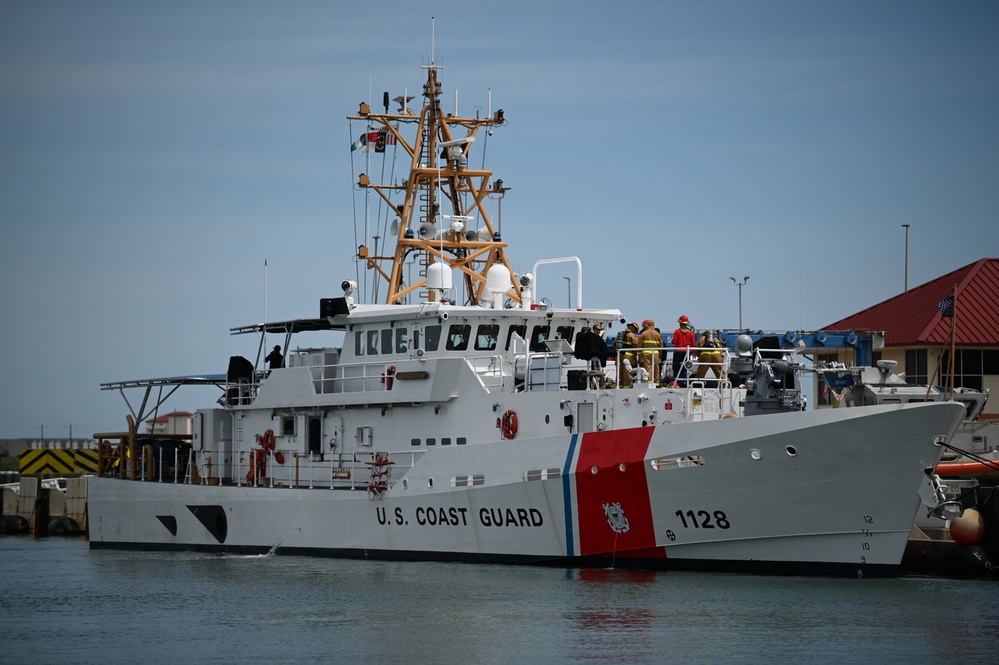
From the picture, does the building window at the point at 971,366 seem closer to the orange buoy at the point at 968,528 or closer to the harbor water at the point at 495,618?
the orange buoy at the point at 968,528

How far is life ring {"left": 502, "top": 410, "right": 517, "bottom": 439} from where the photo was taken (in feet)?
76.1

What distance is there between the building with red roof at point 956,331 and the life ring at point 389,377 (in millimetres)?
14344

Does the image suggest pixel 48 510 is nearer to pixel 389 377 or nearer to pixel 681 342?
pixel 389 377

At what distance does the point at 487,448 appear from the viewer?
22.6 m

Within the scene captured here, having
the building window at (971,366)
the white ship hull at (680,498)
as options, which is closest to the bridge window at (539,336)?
the white ship hull at (680,498)

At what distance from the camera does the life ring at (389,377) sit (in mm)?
25016

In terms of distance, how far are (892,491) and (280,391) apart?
12866 millimetres

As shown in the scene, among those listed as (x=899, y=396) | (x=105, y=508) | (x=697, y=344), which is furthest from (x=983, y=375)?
(x=105, y=508)

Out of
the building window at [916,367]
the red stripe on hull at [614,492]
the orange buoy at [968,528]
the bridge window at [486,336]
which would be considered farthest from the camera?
the building window at [916,367]

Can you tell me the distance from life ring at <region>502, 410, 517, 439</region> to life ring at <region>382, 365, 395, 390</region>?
2.73 m

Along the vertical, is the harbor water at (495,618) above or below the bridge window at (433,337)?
below

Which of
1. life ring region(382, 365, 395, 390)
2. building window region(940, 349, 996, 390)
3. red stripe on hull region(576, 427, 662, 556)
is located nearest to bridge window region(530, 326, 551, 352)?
life ring region(382, 365, 395, 390)

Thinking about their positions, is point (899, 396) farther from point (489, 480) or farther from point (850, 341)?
point (850, 341)

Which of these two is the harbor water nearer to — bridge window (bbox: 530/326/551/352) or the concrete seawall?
bridge window (bbox: 530/326/551/352)
